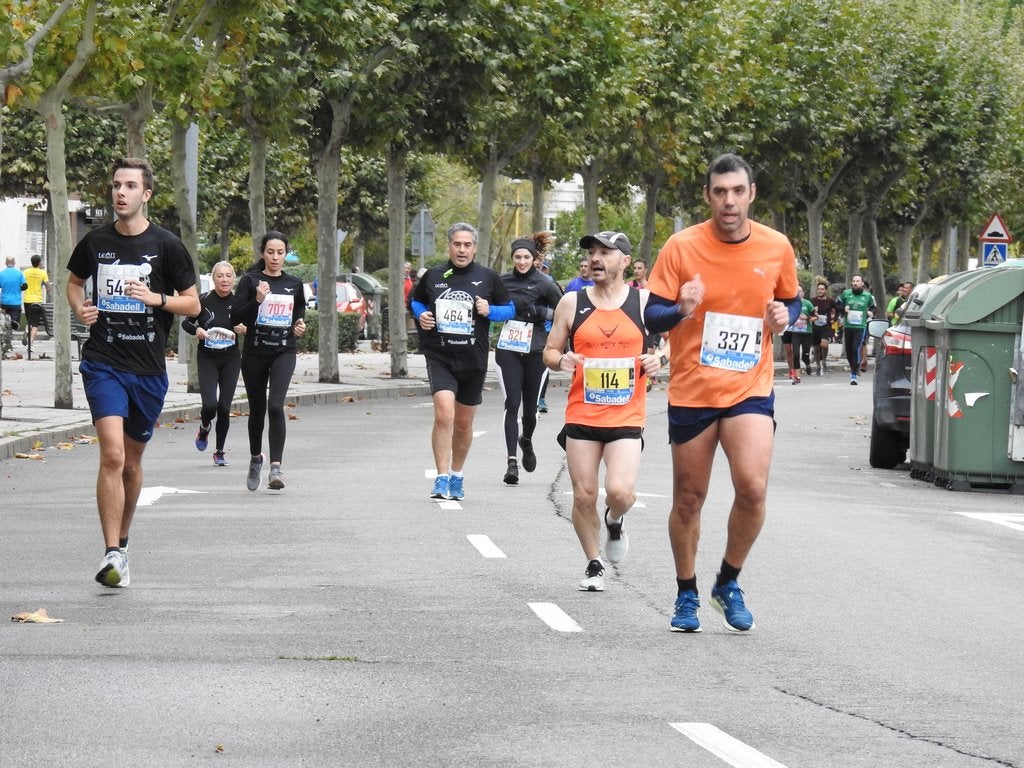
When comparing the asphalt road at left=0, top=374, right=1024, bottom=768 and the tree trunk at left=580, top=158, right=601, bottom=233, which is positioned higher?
the tree trunk at left=580, top=158, right=601, bottom=233

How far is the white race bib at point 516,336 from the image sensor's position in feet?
50.1

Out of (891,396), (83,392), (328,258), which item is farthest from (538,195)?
(891,396)

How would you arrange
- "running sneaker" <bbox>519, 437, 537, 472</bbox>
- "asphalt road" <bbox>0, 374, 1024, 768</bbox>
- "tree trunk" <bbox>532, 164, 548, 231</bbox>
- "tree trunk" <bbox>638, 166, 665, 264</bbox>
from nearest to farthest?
"asphalt road" <bbox>0, 374, 1024, 768</bbox> < "running sneaker" <bbox>519, 437, 537, 472</bbox> < "tree trunk" <bbox>532, 164, 548, 231</bbox> < "tree trunk" <bbox>638, 166, 665, 264</bbox>

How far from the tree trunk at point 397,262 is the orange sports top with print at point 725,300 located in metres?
25.4

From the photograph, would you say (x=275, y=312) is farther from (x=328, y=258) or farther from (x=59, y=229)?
(x=328, y=258)

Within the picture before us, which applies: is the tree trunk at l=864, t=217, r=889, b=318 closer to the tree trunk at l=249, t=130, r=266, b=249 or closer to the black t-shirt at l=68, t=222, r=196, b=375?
the tree trunk at l=249, t=130, r=266, b=249

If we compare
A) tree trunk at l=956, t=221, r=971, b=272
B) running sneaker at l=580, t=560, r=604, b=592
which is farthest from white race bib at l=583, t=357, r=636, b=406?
tree trunk at l=956, t=221, r=971, b=272

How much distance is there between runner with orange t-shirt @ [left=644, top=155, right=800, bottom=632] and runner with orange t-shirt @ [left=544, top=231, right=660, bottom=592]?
1322 millimetres

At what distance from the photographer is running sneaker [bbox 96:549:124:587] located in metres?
9.22

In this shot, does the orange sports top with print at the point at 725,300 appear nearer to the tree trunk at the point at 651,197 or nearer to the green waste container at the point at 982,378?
the green waste container at the point at 982,378

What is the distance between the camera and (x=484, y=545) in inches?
443

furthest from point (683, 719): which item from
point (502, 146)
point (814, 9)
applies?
point (814, 9)

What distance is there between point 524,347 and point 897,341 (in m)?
4.69

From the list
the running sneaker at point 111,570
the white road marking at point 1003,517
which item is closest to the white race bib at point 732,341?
the running sneaker at point 111,570
